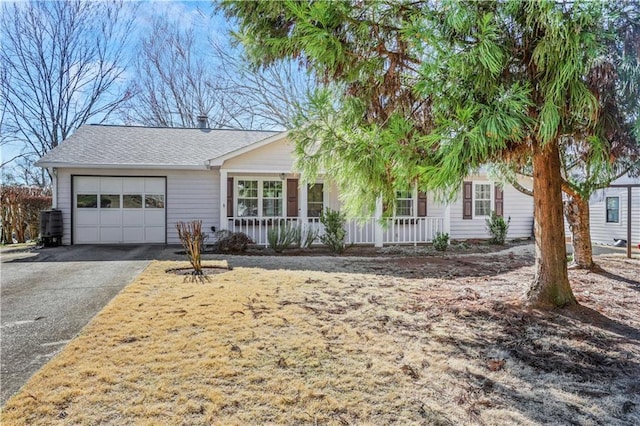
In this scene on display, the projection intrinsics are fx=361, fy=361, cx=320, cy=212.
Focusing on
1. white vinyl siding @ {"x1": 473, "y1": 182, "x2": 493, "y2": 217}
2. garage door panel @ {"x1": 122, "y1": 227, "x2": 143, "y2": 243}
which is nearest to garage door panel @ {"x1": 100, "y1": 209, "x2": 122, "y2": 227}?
garage door panel @ {"x1": 122, "y1": 227, "x2": 143, "y2": 243}

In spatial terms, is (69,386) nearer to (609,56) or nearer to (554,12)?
(554,12)

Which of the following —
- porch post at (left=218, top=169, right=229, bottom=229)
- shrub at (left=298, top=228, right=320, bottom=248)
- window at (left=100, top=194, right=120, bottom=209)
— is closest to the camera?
shrub at (left=298, top=228, right=320, bottom=248)

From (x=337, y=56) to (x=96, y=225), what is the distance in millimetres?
11029

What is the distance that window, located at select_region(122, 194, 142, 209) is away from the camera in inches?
464

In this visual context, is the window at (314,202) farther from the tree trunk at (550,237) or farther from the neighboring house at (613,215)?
the neighboring house at (613,215)

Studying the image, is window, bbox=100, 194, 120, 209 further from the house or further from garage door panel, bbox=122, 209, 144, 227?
the house

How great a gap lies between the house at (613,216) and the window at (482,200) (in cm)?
326

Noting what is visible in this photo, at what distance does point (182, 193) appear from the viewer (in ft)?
39.2

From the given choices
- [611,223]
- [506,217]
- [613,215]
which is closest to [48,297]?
[506,217]

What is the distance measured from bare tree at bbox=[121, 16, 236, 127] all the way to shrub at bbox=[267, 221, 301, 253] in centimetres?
1329

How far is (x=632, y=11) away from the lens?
3.05 meters

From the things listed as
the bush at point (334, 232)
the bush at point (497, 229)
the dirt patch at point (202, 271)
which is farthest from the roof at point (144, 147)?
the bush at point (497, 229)

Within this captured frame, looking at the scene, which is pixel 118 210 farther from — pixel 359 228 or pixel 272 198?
pixel 359 228

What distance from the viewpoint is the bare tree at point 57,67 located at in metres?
18.4
